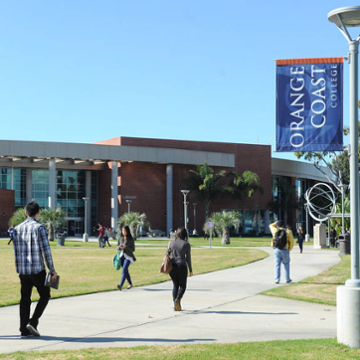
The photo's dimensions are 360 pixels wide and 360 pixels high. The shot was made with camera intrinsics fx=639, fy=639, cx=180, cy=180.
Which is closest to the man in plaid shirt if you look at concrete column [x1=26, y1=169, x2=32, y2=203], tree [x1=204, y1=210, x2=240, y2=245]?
tree [x1=204, y1=210, x2=240, y2=245]

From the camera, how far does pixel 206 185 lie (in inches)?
2990

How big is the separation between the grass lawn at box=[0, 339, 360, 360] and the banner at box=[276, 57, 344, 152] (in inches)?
140

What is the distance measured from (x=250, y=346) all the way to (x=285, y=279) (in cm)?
1071

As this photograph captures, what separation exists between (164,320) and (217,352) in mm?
3175

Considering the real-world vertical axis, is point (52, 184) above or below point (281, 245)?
above

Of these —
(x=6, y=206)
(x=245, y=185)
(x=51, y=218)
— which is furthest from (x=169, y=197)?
(x=51, y=218)

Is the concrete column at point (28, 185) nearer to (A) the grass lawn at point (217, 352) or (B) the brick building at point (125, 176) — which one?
(B) the brick building at point (125, 176)

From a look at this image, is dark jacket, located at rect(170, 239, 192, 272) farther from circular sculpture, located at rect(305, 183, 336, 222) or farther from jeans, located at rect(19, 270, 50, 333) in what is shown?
circular sculpture, located at rect(305, 183, 336, 222)

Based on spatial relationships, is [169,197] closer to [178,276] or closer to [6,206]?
[6,206]

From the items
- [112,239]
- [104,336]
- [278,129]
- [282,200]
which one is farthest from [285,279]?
[282,200]

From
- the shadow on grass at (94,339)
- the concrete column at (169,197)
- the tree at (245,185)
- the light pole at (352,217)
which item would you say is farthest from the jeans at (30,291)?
the tree at (245,185)

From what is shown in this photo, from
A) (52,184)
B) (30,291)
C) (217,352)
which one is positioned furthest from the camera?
(52,184)

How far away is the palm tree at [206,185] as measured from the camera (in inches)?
3012

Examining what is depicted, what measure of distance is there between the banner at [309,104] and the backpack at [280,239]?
22.4 feet
